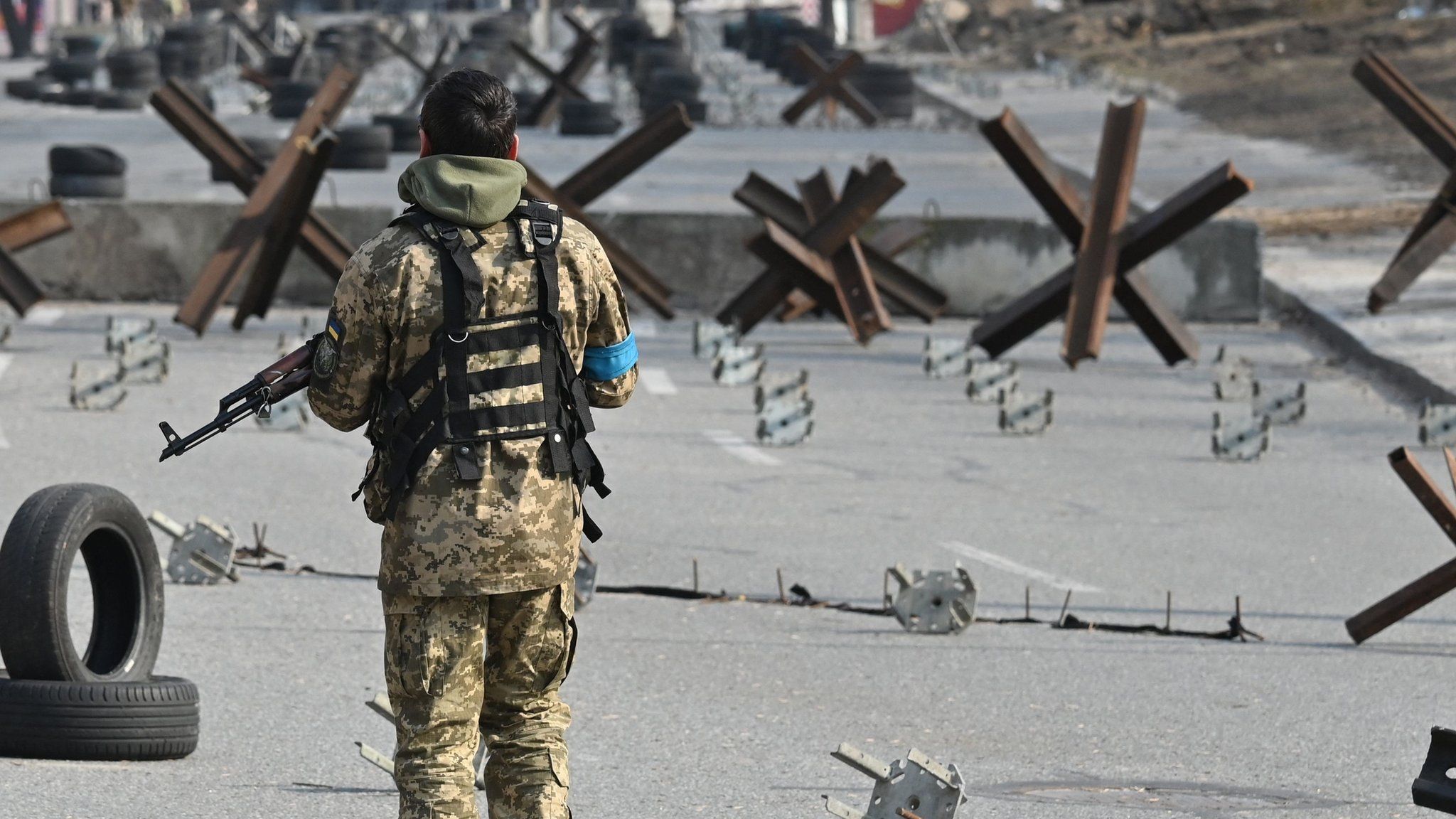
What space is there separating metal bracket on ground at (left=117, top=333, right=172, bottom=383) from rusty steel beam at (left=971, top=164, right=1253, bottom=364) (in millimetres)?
5056

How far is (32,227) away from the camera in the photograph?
16.0 m

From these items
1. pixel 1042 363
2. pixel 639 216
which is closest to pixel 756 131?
pixel 639 216

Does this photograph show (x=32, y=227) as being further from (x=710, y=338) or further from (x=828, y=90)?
(x=828, y=90)

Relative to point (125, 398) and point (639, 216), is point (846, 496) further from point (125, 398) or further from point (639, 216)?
point (639, 216)

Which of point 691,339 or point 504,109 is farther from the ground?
point 504,109

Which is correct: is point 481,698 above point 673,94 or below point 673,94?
above

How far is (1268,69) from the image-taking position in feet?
161

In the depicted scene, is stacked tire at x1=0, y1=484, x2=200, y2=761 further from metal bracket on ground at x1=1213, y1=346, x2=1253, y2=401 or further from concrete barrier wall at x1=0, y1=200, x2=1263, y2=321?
concrete barrier wall at x1=0, y1=200, x2=1263, y2=321

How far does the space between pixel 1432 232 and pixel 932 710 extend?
1095 cm

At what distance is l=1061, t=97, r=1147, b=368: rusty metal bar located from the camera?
14.9m

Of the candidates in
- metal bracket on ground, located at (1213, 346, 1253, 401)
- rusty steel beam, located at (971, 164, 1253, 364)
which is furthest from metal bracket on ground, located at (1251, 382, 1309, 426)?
rusty steel beam, located at (971, 164, 1253, 364)

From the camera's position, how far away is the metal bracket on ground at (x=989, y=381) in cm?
1441

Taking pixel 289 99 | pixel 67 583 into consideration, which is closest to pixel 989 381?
pixel 67 583

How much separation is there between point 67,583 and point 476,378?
6.48 ft
